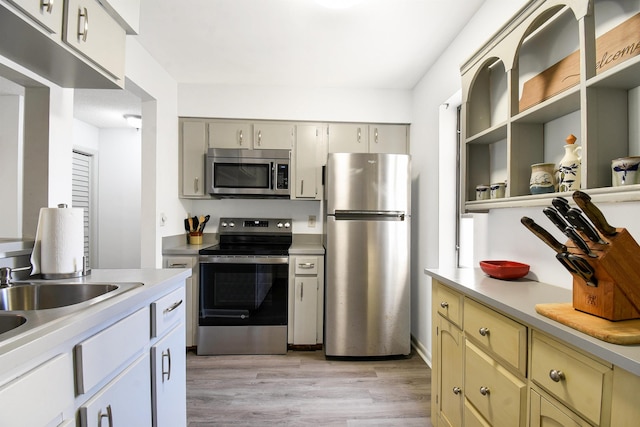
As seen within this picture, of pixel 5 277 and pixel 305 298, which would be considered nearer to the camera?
pixel 5 277

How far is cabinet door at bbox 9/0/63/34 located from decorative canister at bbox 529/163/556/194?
6.13 feet

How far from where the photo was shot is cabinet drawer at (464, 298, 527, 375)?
3.30 feet

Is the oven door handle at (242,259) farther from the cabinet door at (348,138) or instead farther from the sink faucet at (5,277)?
the sink faucet at (5,277)

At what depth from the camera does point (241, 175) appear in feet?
9.62

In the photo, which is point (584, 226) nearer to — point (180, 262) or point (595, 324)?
point (595, 324)

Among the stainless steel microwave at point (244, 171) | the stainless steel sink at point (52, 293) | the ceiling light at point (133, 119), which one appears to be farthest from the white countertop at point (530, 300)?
the ceiling light at point (133, 119)

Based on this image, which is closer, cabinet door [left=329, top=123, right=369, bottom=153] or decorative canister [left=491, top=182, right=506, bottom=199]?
decorative canister [left=491, top=182, right=506, bottom=199]

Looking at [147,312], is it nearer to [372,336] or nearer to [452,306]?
[452,306]

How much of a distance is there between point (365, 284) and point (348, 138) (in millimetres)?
1426

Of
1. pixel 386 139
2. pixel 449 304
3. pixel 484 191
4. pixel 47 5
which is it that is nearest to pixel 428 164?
pixel 386 139

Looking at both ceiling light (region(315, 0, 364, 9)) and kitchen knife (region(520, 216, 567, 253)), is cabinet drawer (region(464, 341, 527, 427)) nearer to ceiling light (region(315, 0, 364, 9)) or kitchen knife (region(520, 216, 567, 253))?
kitchen knife (region(520, 216, 567, 253))

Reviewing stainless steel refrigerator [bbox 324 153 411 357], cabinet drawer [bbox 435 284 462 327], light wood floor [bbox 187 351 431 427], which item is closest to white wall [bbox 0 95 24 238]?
light wood floor [bbox 187 351 431 427]

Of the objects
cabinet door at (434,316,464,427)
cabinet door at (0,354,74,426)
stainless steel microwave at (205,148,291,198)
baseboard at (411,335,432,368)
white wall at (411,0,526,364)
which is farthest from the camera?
stainless steel microwave at (205,148,291,198)

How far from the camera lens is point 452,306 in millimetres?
1478
